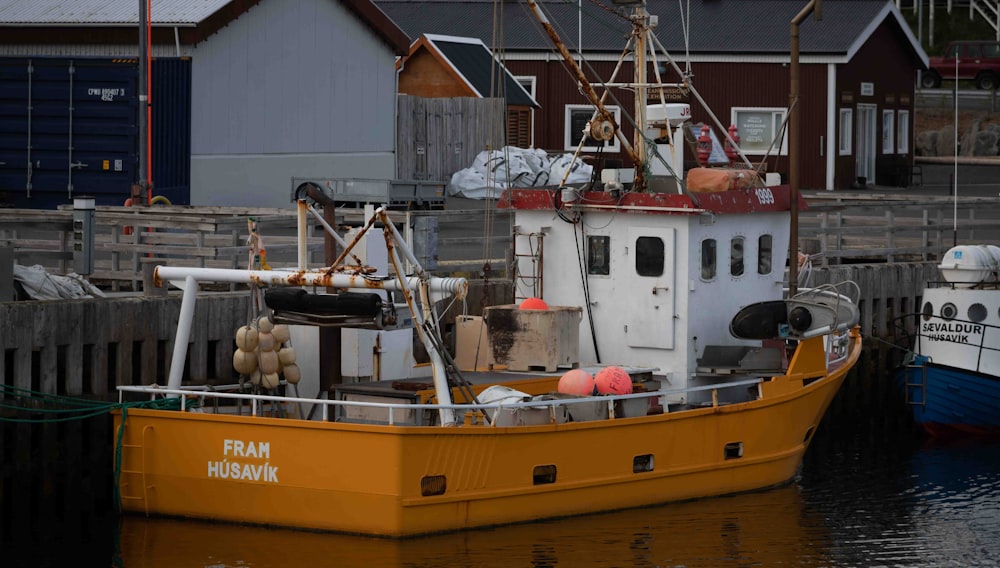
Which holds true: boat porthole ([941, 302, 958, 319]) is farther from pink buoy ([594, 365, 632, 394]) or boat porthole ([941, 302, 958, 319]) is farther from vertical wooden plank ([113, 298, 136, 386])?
vertical wooden plank ([113, 298, 136, 386])

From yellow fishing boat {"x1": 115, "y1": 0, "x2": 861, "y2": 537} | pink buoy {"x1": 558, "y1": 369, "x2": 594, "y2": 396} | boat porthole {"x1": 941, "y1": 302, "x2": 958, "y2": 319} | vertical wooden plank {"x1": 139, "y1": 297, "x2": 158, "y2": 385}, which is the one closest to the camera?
yellow fishing boat {"x1": 115, "y1": 0, "x2": 861, "y2": 537}

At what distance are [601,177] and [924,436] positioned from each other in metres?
6.52

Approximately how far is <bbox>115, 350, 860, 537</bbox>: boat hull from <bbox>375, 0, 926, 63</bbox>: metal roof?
82.5 ft

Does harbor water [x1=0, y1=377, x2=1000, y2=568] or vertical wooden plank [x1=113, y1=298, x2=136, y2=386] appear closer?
harbor water [x1=0, y1=377, x2=1000, y2=568]

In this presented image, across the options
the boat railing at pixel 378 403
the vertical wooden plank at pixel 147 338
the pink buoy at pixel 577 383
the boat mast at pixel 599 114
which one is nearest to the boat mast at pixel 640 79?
the boat mast at pixel 599 114

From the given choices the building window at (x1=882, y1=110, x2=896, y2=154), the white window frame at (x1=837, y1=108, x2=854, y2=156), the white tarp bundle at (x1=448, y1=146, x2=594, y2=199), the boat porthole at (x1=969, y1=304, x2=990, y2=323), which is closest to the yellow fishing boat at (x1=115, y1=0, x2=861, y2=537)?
the boat porthole at (x1=969, y1=304, x2=990, y2=323)

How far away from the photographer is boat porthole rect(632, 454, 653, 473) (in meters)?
14.7

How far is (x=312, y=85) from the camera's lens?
1259 inches

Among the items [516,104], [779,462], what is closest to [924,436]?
[779,462]

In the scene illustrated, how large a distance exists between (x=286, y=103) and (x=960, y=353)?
1557cm

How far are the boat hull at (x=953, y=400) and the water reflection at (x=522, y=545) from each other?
5.70m

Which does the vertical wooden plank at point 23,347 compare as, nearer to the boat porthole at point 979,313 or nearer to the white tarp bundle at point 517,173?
the boat porthole at point 979,313

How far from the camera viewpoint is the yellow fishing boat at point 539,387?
43.5 ft

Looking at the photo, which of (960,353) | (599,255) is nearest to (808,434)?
(599,255)
